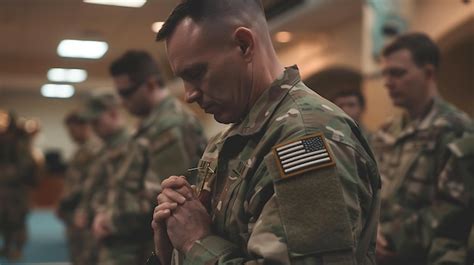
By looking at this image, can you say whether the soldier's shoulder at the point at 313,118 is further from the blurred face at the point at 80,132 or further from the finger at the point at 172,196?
the blurred face at the point at 80,132

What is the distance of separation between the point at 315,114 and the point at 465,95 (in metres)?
6.27

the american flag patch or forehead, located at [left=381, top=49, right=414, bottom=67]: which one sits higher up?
forehead, located at [left=381, top=49, right=414, bottom=67]

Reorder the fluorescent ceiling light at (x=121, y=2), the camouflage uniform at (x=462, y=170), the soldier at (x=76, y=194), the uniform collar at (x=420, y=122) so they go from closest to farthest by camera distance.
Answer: the camouflage uniform at (x=462, y=170) < the uniform collar at (x=420, y=122) < the fluorescent ceiling light at (x=121, y=2) < the soldier at (x=76, y=194)

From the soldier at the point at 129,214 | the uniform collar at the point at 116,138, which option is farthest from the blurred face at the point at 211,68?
the uniform collar at the point at 116,138

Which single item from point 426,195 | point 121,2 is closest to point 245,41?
point 426,195

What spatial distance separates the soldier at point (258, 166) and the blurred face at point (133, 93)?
182cm

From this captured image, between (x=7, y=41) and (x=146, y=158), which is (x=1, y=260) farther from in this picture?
(x=146, y=158)

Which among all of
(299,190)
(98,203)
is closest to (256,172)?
(299,190)

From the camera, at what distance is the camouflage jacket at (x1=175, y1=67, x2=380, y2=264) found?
3.50 ft

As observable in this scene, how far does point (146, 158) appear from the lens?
121 inches

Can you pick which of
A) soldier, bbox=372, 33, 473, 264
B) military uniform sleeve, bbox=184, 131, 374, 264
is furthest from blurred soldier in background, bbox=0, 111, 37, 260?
military uniform sleeve, bbox=184, 131, 374, 264

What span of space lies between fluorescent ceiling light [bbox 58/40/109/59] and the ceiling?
0.07 meters

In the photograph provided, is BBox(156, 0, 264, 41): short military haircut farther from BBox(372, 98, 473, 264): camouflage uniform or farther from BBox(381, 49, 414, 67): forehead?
BBox(381, 49, 414, 67): forehead

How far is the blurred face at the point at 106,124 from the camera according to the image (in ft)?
14.7
